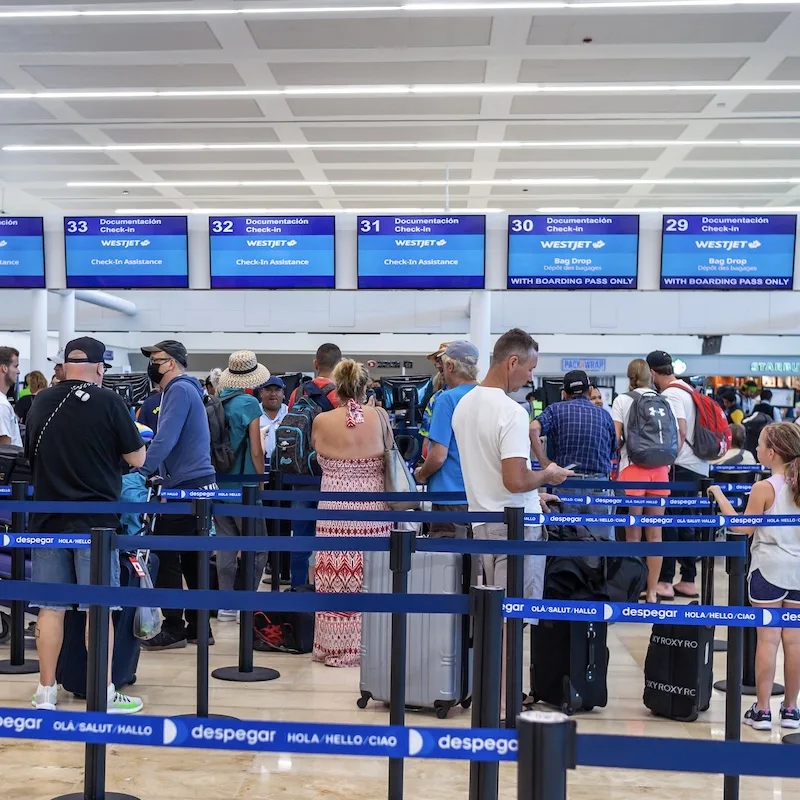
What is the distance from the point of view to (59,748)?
383cm

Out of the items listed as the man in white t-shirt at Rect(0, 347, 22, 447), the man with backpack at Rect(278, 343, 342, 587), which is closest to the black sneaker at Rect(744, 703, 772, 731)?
the man with backpack at Rect(278, 343, 342, 587)

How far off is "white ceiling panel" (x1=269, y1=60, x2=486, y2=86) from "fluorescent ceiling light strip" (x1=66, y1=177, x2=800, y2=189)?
13.3 ft

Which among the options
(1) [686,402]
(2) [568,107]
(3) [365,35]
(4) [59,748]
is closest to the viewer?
(4) [59,748]

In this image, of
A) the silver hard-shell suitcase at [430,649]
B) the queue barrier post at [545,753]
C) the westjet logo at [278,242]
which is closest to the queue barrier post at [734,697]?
the silver hard-shell suitcase at [430,649]

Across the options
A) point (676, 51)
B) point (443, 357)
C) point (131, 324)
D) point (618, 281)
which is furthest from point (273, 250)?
point (131, 324)

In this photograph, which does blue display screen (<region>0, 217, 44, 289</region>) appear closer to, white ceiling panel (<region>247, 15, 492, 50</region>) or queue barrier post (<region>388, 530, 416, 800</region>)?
white ceiling panel (<region>247, 15, 492, 50</region>)

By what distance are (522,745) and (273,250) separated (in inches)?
319

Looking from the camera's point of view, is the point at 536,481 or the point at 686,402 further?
the point at 686,402

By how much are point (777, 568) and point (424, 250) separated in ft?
18.2

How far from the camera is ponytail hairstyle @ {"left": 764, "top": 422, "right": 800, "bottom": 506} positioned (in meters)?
4.31

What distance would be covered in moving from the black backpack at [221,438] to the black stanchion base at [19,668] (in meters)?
1.76

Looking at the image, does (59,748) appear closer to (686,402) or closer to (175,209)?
(686,402)

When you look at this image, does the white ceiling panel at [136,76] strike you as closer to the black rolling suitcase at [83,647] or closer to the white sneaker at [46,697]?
the black rolling suitcase at [83,647]

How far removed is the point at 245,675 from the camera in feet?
16.2
